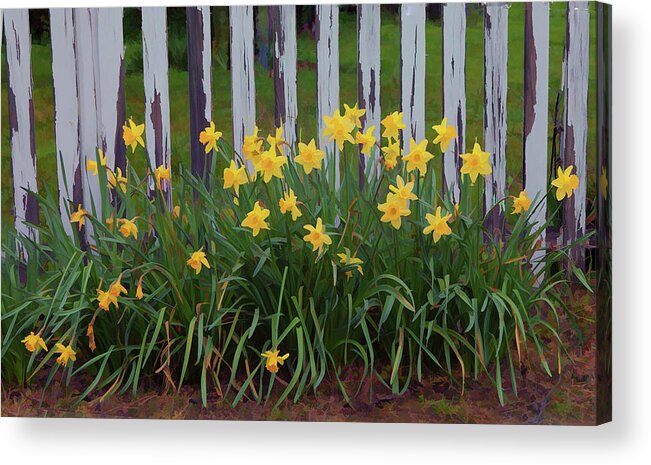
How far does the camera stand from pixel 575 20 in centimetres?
293

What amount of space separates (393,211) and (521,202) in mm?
358

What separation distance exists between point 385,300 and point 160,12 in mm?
1046

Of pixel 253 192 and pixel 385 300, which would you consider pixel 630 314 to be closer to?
pixel 385 300

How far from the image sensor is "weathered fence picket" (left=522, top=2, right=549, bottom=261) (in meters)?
2.95

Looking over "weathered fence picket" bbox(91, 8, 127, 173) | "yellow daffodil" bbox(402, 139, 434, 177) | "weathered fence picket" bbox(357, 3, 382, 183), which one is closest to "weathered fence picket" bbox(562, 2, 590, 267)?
"yellow daffodil" bbox(402, 139, 434, 177)

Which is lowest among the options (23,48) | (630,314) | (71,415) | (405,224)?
(71,415)

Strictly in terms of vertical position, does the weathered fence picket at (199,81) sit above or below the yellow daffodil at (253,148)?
above

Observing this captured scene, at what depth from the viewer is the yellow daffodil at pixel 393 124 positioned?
2.99 m

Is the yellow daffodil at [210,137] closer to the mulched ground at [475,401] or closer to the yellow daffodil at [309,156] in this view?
the yellow daffodil at [309,156]

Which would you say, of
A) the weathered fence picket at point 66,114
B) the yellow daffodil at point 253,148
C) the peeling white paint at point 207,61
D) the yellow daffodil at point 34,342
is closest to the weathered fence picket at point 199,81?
the peeling white paint at point 207,61

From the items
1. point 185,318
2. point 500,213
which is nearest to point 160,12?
point 185,318

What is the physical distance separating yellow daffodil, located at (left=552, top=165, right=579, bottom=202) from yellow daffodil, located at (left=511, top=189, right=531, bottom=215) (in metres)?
0.08

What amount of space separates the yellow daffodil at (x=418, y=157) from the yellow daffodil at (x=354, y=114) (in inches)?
6.2

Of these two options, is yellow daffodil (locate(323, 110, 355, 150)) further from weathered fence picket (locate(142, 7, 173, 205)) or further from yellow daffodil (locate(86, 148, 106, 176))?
yellow daffodil (locate(86, 148, 106, 176))
